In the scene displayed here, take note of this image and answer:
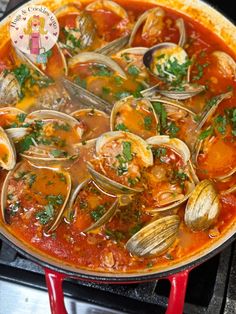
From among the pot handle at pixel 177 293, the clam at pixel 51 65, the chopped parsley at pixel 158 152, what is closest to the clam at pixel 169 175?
the chopped parsley at pixel 158 152

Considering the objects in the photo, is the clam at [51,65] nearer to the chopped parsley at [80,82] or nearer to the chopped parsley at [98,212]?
the chopped parsley at [80,82]

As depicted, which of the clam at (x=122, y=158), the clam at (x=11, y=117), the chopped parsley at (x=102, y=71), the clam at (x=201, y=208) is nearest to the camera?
the clam at (x=201, y=208)

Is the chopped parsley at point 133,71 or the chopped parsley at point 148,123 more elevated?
the chopped parsley at point 133,71

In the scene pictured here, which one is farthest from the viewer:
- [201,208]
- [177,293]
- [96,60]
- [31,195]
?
[96,60]

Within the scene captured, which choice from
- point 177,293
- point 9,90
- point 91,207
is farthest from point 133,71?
point 177,293

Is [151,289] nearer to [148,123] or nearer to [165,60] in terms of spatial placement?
[148,123]

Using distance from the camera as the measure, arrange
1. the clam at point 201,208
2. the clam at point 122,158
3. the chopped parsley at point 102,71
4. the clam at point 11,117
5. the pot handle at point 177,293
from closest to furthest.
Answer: the pot handle at point 177,293, the clam at point 201,208, the clam at point 122,158, the clam at point 11,117, the chopped parsley at point 102,71

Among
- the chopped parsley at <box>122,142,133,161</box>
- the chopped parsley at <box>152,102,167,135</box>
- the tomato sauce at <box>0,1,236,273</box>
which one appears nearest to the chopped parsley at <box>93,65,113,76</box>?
the tomato sauce at <box>0,1,236,273</box>

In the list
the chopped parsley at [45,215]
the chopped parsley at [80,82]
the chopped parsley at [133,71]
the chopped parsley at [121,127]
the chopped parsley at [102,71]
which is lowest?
the chopped parsley at [45,215]
